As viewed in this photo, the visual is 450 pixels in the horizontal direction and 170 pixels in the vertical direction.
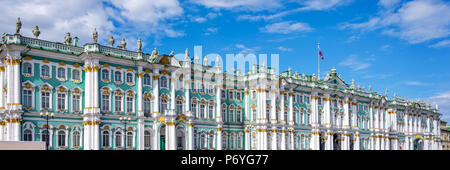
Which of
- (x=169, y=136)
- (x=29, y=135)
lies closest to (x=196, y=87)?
(x=169, y=136)

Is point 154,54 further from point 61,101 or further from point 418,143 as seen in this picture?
point 418,143

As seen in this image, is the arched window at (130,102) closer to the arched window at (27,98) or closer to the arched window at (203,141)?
the arched window at (27,98)

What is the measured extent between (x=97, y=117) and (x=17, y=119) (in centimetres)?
780

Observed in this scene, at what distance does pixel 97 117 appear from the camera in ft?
161

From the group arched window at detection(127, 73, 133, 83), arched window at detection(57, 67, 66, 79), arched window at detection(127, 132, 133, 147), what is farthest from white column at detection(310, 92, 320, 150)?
arched window at detection(57, 67, 66, 79)

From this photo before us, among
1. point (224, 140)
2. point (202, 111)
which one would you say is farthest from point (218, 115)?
point (224, 140)

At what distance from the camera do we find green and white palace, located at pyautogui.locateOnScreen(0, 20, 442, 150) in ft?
152

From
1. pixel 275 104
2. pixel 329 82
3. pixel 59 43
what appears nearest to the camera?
pixel 59 43

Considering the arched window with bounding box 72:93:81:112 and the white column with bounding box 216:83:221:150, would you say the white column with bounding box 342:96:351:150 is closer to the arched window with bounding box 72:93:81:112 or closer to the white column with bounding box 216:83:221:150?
the white column with bounding box 216:83:221:150

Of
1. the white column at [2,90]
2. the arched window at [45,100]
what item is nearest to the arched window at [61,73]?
the arched window at [45,100]

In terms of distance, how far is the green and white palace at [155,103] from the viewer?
1821 inches

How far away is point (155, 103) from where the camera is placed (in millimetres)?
55438

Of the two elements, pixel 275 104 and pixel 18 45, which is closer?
pixel 18 45

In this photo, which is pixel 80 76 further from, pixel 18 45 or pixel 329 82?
pixel 329 82
